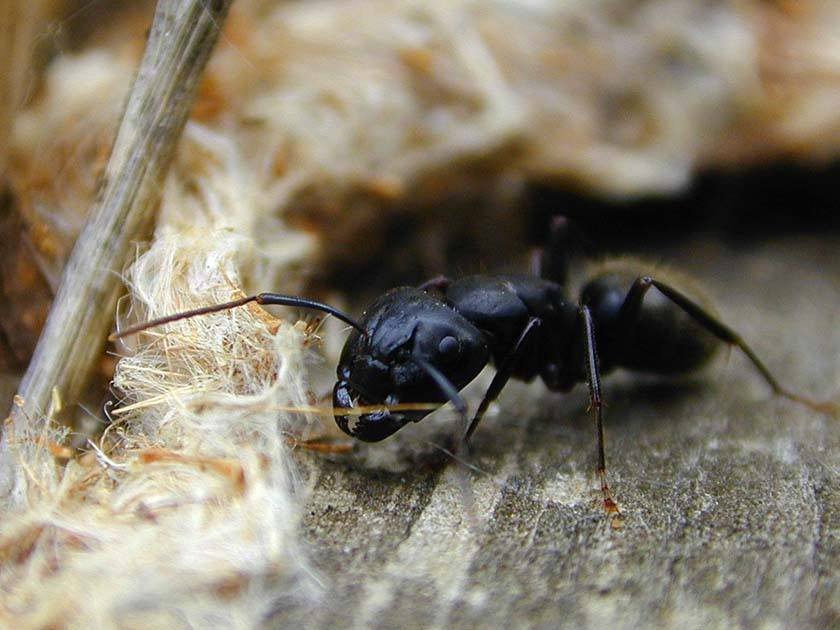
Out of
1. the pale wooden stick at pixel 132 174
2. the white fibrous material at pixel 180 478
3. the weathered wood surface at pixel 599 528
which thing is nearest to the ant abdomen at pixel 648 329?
the weathered wood surface at pixel 599 528

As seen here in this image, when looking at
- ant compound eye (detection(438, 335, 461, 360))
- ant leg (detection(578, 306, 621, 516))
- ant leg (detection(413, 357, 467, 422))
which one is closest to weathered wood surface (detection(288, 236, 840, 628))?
ant leg (detection(578, 306, 621, 516))

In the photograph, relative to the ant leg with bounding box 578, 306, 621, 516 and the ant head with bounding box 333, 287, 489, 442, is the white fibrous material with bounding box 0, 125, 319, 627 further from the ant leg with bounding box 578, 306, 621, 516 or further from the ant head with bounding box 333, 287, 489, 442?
the ant leg with bounding box 578, 306, 621, 516

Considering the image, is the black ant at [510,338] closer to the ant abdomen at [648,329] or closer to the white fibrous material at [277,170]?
the ant abdomen at [648,329]

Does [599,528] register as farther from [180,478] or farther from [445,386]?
[180,478]

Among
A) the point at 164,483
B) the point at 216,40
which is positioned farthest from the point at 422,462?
the point at 216,40

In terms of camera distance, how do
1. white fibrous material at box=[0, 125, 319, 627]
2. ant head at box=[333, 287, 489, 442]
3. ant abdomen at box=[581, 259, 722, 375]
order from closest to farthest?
1. white fibrous material at box=[0, 125, 319, 627]
2. ant head at box=[333, 287, 489, 442]
3. ant abdomen at box=[581, 259, 722, 375]

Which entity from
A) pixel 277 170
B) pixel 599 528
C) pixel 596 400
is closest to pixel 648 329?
pixel 596 400

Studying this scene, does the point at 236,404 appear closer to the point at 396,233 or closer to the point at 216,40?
the point at 216,40
